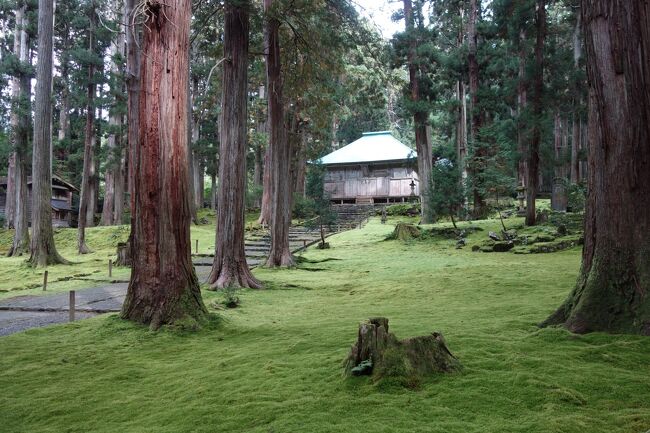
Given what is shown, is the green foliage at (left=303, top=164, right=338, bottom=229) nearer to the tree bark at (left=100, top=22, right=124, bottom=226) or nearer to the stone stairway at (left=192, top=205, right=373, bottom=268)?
the stone stairway at (left=192, top=205, right=373, bottom=268)

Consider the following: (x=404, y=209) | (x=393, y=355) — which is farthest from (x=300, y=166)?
(x=393, y=355)

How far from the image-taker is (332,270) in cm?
1238

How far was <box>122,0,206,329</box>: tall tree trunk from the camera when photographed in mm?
5355

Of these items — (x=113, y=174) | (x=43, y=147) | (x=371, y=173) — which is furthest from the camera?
(x=371, y=173)

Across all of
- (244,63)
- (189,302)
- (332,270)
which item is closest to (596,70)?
(189,302)

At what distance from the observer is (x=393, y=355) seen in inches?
128

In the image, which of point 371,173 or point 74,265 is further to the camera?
point 371,173

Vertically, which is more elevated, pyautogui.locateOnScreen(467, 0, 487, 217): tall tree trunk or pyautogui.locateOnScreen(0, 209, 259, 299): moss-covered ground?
pyautogui.locateOnScreen(467, 0, 487, 217): tall tree trunk

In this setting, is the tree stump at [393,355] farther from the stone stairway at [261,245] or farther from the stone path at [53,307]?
the stone stairway at [261,245]

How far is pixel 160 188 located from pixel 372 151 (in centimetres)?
2951

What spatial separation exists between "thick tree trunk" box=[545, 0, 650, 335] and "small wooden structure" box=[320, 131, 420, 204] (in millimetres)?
27651

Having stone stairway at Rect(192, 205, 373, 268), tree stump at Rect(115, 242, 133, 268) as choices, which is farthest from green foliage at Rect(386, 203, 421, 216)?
tree stump at Rect(115, 242, 133, 268)

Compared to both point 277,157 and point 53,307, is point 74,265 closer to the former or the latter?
point 277,157

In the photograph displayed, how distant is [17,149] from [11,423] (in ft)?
76.1
